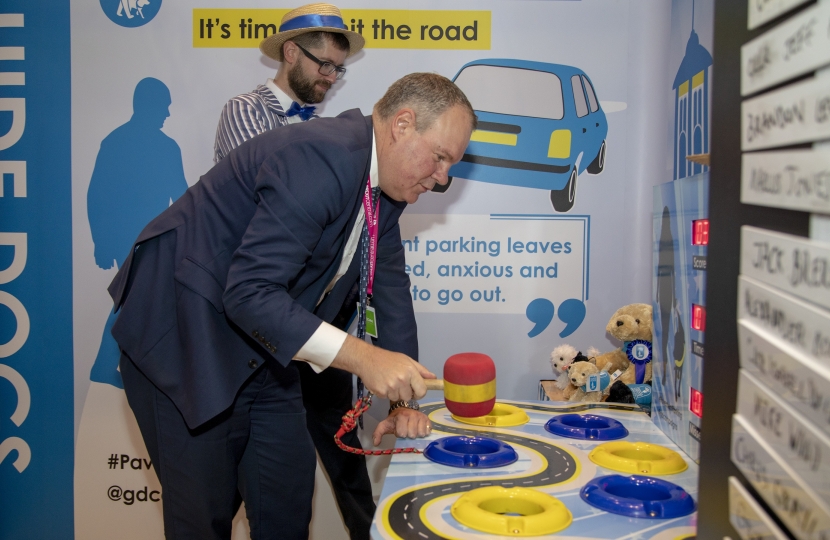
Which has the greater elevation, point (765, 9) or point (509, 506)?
point (765, 9)

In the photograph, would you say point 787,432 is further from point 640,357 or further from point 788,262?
point 640,357

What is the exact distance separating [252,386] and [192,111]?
5.74 feet

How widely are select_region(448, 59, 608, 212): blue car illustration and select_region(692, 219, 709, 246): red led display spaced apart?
1662 mm

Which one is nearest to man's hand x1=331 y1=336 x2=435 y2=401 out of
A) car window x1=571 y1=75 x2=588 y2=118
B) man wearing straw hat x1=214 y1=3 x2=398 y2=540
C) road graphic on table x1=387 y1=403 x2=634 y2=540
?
road graphic on table x1=387 y1=403 x2=634 y2=540

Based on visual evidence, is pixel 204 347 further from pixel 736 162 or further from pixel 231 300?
pixel 736 162

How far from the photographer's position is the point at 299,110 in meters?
2.70

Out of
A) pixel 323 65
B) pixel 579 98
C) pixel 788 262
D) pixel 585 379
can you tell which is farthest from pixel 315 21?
pixel 788 262

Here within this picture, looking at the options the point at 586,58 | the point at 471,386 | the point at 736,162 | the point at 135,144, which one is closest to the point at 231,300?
the point at 471,386

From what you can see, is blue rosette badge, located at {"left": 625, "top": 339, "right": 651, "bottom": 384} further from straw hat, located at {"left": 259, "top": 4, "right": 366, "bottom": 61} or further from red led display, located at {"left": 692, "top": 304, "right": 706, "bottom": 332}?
straw hat, located at {"left": 259, "top": 4, "right": 366, "bottom": 61}

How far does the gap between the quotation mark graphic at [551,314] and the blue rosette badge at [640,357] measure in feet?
1.49

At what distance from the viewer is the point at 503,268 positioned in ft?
10.3

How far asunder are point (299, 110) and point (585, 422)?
5.38ft

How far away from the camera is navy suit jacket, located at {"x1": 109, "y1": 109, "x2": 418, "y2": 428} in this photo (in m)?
1.49

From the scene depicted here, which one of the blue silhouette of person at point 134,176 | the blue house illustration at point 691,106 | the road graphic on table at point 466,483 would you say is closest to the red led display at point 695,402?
the road graphic on table at point 466,483
